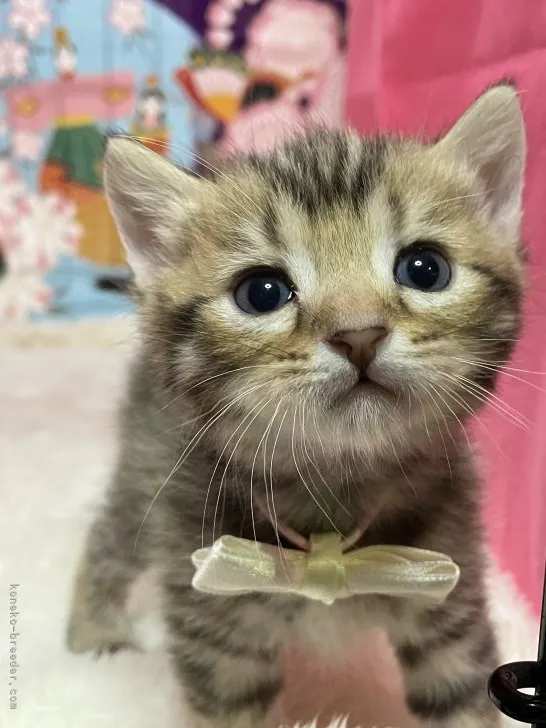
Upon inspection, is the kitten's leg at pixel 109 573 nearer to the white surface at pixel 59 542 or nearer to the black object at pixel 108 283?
the white surface at pixel 59 542

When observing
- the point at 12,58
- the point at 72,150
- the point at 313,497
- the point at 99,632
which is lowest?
the point at 99,632

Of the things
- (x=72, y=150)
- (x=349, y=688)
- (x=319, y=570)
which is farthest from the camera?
(x=72, y=150)

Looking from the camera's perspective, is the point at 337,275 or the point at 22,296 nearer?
the point at 337,275

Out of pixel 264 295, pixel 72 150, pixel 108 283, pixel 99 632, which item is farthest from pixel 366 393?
pixel 72 150

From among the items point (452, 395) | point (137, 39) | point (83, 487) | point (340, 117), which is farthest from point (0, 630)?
point (137, 39)

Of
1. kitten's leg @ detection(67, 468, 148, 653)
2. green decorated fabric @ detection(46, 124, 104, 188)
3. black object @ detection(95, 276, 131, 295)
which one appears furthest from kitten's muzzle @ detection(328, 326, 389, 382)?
green decorated fabric @ detection(46, 124, 104, 188)

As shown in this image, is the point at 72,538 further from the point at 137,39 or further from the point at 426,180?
the point at 137,39

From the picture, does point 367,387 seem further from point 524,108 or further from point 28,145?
point 28,145

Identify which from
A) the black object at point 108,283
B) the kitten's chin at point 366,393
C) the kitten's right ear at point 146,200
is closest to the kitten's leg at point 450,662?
the kitten's chin at point 366,393

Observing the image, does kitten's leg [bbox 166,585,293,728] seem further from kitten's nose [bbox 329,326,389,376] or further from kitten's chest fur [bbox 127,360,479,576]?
kitten's nose [bbox 329,326,389,376]
